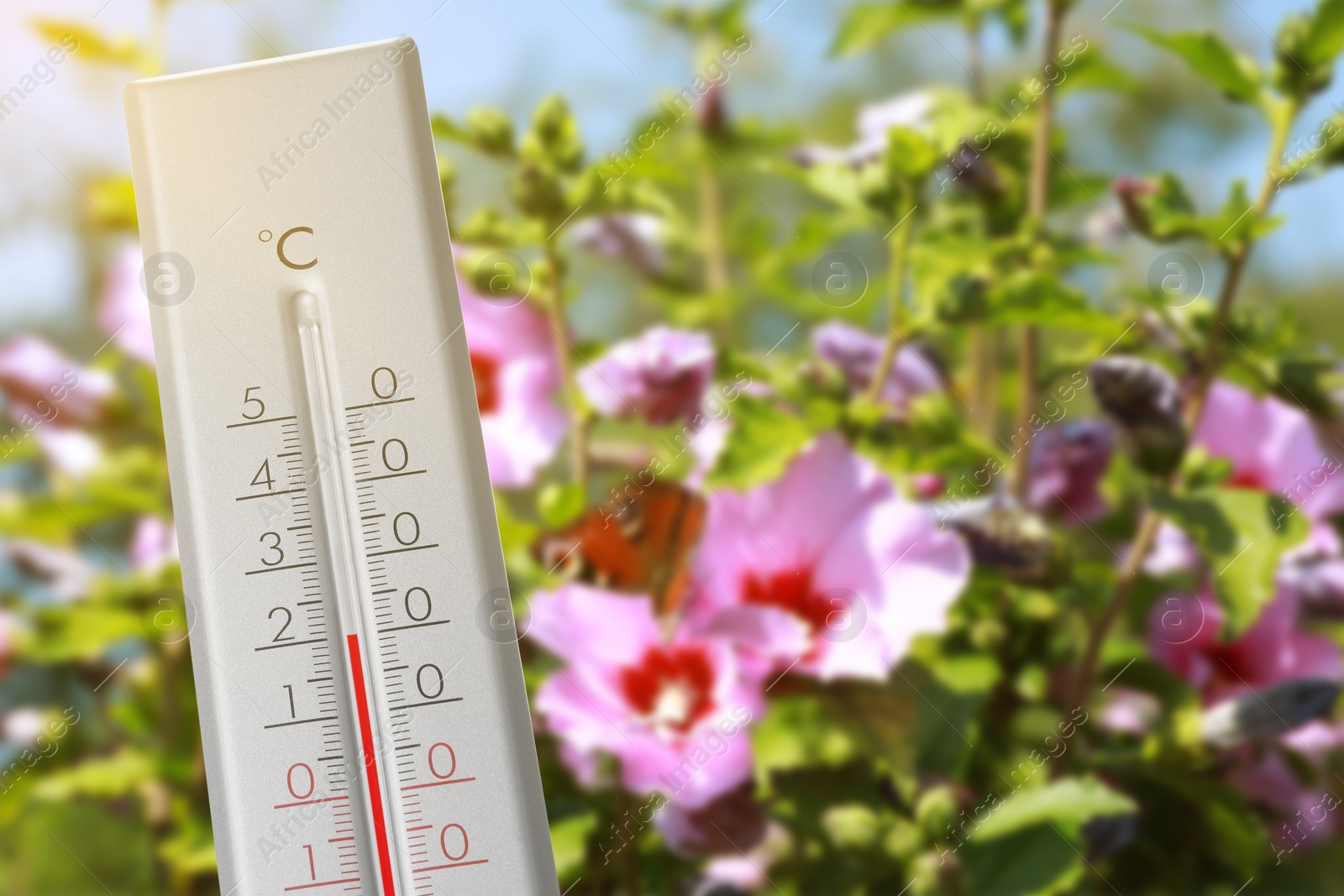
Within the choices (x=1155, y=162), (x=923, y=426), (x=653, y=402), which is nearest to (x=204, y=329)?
(x=653, y=402)

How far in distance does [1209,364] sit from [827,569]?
17 centimetres

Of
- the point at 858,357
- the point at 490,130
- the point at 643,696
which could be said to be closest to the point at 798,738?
the point at 643,696

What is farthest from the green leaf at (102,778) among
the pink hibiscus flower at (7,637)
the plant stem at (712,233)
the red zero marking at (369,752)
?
the plant stem at (712,233)

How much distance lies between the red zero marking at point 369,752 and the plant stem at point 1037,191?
282 millimetres

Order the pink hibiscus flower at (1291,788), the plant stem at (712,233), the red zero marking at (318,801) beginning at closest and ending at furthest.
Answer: the red zero marking at (318,801) → the pink hibiscus flower at (1291,788) → the plant stem at (712,233)

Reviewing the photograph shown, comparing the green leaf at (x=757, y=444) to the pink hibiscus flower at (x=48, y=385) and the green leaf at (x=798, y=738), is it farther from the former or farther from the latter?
the pink hibiscus flower at (x=48, y=385)

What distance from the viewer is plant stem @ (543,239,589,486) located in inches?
18.7

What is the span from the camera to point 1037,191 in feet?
1.65

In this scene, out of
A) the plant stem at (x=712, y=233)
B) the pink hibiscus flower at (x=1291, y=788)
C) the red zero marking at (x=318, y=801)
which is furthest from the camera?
the plant stem at (x=712, y=233)

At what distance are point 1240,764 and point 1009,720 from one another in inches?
3.8

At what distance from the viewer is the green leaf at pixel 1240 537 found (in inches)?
15.9

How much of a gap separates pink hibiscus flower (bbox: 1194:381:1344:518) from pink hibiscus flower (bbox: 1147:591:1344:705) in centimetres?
5

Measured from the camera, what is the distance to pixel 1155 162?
0.72m

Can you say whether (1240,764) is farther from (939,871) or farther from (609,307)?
(609,307)
